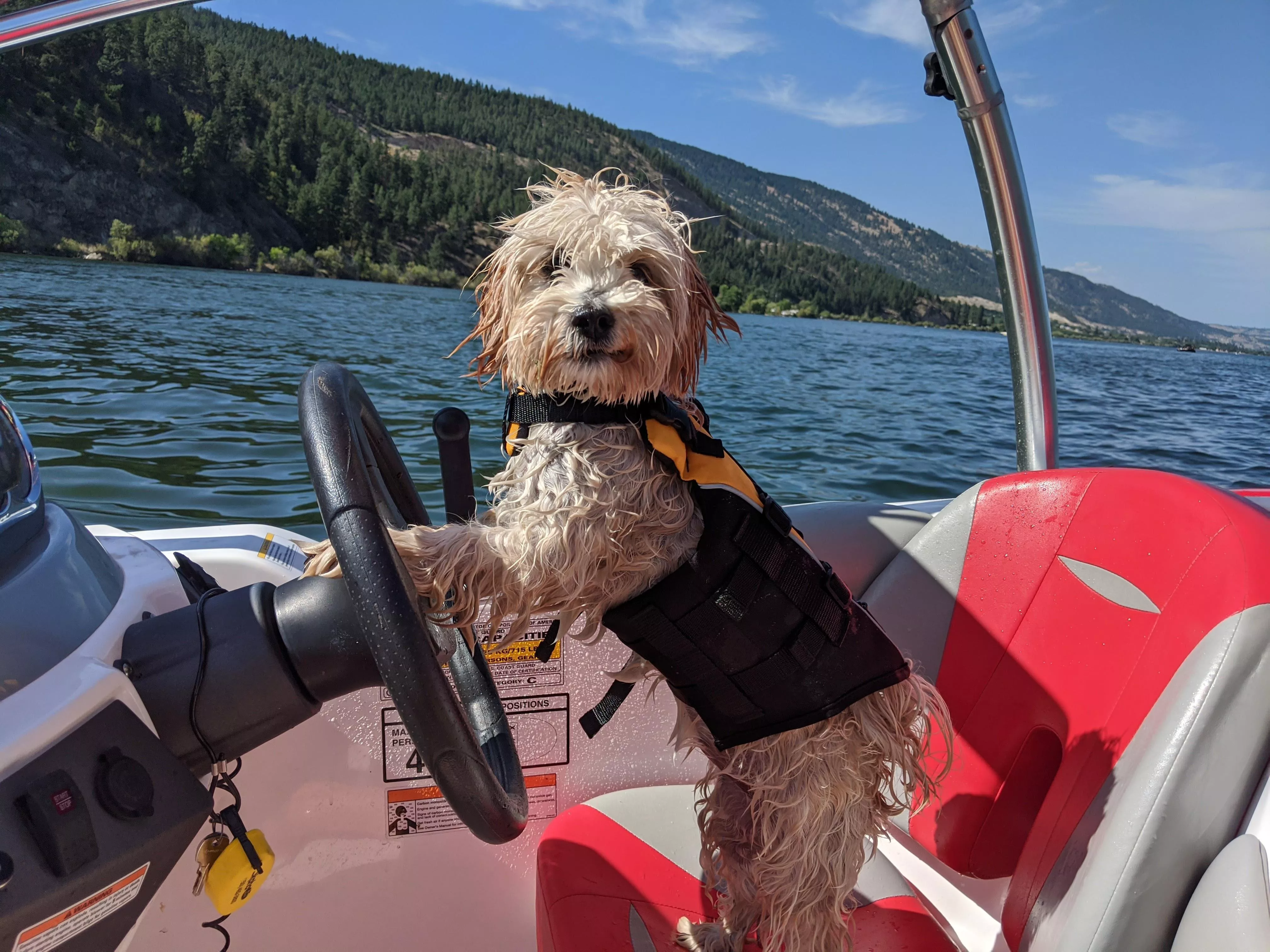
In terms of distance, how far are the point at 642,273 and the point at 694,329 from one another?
18 centimetres

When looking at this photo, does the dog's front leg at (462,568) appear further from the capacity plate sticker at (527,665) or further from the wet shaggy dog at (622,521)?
the capacity plate sticker at (527,665)

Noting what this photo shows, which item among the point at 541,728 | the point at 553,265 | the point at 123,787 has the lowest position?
the point at 541,728

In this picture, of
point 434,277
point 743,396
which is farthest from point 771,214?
point 743,396

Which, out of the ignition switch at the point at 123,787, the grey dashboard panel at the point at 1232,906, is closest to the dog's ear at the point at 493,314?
the ignition switch at the point at 123,787

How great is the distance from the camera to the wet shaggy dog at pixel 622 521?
170 centimetres

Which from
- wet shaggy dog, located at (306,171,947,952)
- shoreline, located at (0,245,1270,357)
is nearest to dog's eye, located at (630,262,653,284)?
wet shaggy dog, located at (306,171,947,952)

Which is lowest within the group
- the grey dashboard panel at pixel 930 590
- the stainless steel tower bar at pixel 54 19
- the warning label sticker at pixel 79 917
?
the warning label sticker at pixel 79 917

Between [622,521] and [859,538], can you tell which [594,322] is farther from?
[859,538]

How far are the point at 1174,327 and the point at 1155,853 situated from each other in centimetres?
11876

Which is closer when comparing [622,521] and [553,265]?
[622,521]

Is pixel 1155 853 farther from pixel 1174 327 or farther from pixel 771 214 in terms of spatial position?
pixel 1174 327

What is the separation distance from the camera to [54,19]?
1.44 meters

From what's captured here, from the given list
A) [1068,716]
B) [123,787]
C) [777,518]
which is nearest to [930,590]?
[1068,716]

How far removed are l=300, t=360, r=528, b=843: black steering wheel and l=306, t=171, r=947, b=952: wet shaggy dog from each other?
30 cm
